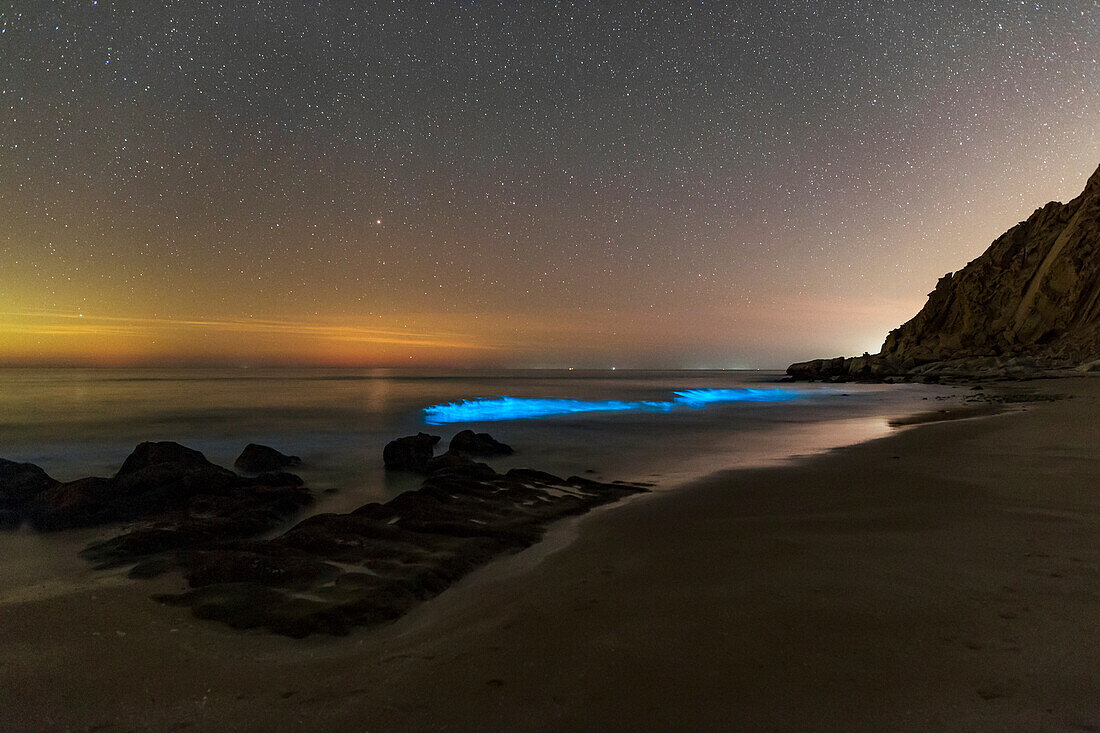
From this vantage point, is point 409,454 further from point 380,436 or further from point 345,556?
point 380,436

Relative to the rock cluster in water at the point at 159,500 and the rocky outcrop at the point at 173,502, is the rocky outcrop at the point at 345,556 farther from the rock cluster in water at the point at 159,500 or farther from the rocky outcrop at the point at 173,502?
the rock cluster in water at the point at 159,500

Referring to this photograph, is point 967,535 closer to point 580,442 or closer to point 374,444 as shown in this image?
point 580,442

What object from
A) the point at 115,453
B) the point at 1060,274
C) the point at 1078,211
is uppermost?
the point at 1078,211

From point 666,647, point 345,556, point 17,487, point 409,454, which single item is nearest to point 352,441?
point 409,454

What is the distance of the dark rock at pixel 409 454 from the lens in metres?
8.62

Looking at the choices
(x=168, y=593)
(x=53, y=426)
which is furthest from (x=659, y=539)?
(x=53, y=426)

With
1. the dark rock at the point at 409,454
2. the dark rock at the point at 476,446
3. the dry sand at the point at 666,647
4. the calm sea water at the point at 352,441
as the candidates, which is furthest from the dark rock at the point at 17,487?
the dark rock at the point at 476,446

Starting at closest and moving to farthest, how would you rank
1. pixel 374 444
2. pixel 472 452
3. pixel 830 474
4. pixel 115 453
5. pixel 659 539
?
pixel 659 539, pixel 830 474, pixel 472 452, pixel 115 453, pixel 374 444

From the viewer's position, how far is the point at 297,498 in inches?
241

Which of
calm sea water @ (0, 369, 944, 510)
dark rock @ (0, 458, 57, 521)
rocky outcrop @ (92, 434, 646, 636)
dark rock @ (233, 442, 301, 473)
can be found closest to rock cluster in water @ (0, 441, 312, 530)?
dark rock @ (0, 458, 57, 521)

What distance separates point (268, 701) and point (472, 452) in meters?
7.74

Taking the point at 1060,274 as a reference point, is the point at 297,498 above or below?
below

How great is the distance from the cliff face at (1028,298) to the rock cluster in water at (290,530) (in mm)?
50754

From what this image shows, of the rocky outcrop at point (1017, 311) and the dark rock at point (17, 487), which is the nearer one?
the dark rock at point (17, 487)
